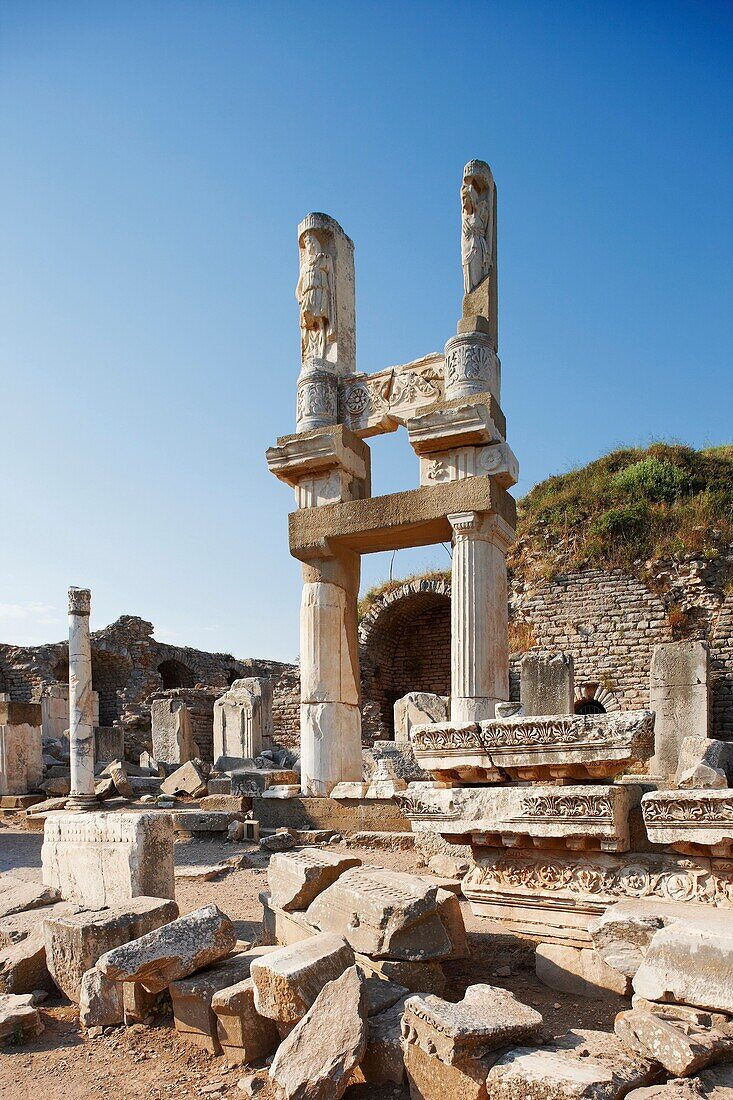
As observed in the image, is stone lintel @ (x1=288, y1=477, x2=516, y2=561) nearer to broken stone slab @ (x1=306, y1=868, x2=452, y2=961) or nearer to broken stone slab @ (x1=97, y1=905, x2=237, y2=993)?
broken stone slab @ (x1=306, y1=868, x2=452, y2=961)

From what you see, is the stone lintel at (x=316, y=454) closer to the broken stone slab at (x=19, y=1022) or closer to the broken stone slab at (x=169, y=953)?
the broken stone slab at (x=169, y=953)

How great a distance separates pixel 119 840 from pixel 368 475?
5.55 meters

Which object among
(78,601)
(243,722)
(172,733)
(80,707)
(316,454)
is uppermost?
(316,454)

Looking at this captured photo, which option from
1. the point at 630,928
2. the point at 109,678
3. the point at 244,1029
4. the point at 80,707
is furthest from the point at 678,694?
the point at 109,678

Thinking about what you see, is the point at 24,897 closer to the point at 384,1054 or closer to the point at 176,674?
the point at 384,1054

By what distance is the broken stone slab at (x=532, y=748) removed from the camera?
400 cm

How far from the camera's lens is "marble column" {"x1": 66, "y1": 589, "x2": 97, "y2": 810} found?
40.5 feet

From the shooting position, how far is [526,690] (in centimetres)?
1200

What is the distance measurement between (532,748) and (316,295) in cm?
688

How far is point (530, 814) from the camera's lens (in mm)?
4027

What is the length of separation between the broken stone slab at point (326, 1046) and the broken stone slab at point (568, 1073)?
496mm

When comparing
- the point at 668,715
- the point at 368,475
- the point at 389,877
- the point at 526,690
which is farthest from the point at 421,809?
the point at 668,715

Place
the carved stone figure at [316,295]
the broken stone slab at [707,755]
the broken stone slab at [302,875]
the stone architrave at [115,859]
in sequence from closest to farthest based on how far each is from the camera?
the broken stone slab at [302,875] < the stone architrave at [115,859] < the broken stone slab at [707,755] < the carved stone figure at [316,295]

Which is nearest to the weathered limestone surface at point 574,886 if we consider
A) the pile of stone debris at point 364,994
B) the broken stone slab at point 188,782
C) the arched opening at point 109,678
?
the pile of stone debris at point 364,994
